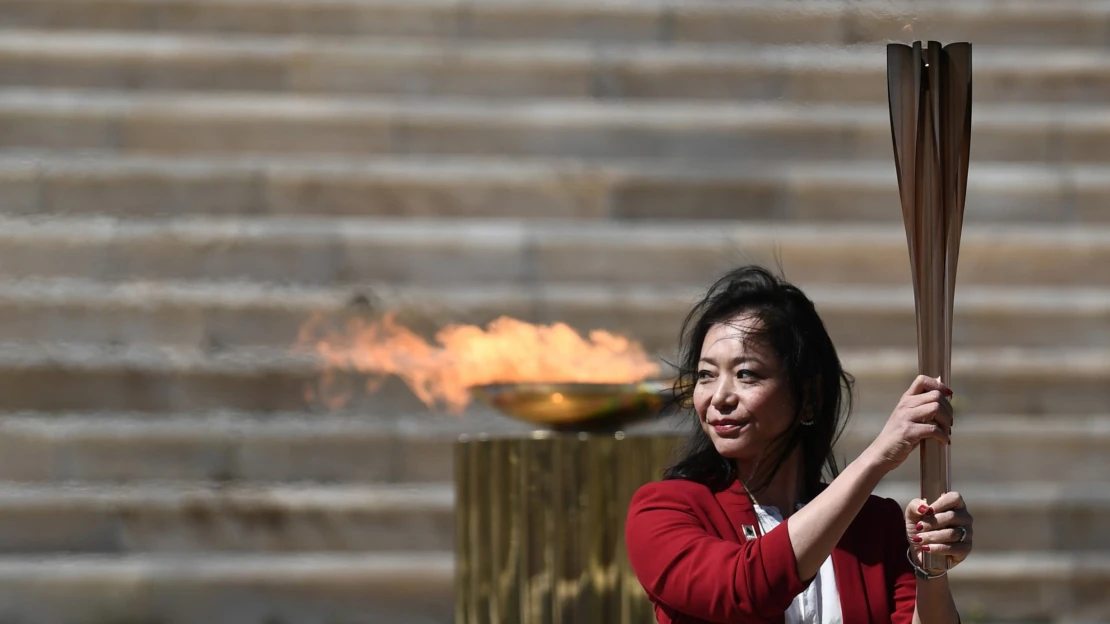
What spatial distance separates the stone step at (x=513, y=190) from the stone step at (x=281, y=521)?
1390 millimetres

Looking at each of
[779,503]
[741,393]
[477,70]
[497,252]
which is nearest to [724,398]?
[741,393]

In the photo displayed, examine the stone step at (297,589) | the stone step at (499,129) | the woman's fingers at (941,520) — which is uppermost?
the stone step at (499,129)

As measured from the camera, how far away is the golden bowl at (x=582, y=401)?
4.09 m

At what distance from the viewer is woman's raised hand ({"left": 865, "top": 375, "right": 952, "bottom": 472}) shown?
202 centimetres

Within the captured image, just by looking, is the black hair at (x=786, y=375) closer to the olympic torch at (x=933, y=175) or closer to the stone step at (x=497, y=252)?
the olympic torch at (x=933, y=175)

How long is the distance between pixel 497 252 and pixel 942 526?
4.29 m

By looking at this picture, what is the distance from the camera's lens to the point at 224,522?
5.55 m

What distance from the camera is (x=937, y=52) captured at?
6.74ft

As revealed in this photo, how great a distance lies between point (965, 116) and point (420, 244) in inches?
171

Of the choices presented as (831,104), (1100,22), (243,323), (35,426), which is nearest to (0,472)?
(35,426)

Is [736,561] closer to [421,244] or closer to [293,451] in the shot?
[293,451]

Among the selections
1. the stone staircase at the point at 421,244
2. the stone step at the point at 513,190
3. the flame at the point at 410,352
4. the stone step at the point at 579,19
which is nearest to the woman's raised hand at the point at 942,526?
the stone staircase at the point at 421,244

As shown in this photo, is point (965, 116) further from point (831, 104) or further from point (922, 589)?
point (831, 104)

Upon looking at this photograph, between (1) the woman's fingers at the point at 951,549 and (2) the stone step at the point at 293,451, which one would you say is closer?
(1) the woman's fingers at the point at 951,549
